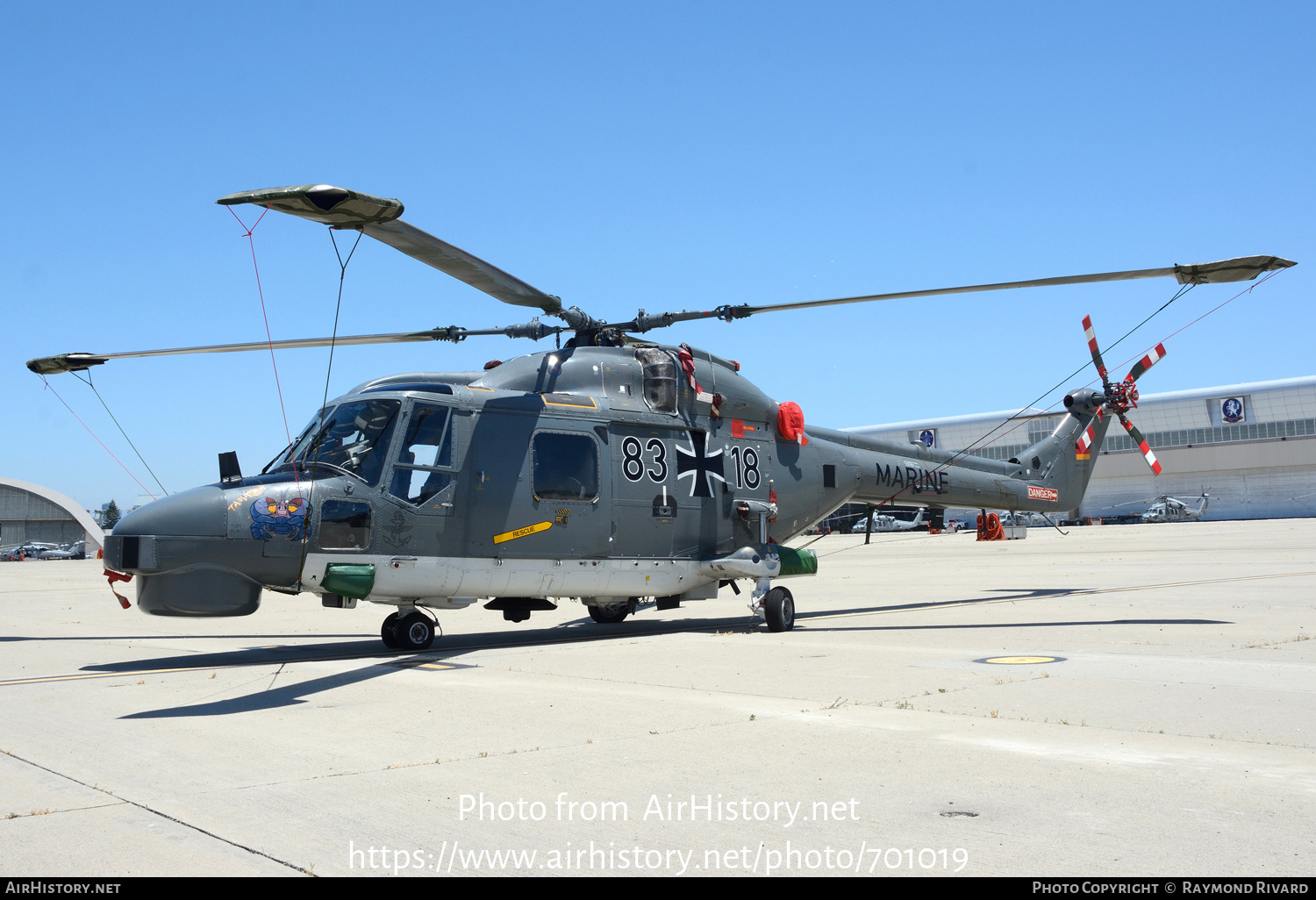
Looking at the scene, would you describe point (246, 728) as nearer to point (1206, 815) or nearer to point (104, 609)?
point (1206, 815)

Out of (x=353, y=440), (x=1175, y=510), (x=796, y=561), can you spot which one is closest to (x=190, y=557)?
(x=353, y=440)

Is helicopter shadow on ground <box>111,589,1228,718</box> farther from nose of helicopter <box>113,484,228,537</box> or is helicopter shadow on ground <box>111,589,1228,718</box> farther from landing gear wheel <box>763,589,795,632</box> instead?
nose of helicopter <box>113,484,228,537</box>

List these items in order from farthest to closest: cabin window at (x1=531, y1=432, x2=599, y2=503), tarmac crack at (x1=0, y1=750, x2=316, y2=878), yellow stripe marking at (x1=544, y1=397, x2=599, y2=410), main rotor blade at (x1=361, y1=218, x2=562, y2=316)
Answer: yellow stripe marking at (x1=544, y1=397, x2=599, y2=410)
cabin window at (x1=531, y1=432, x2=599, y2=503)
main rotor blade at (x1=361, y1=218, x2=562, y2=316)
tarmac crack at (x1=0, y1=750, x2=316, y2=878)

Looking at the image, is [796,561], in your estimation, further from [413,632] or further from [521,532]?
[413,632]

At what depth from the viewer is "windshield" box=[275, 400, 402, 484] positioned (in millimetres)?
11461

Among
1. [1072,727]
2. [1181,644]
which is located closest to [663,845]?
[1072,727]

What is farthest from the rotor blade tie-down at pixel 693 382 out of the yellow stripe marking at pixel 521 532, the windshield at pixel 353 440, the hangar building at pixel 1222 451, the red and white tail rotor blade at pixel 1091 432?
the hangar building at pixel 1222 451

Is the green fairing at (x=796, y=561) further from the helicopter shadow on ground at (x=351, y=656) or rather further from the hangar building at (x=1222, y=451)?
the hangar building at (x=1222, y=451)

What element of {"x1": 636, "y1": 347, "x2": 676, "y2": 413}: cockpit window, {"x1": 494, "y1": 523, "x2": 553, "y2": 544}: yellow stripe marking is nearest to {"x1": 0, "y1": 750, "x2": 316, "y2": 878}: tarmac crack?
{"x1": 494, "y1": 523, "x2": 553, "y2": 544}: yellow stripe marking

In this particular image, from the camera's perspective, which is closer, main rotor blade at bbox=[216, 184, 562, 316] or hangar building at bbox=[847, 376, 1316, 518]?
main rotor blade at bbox=[216, 184, 562, 316]

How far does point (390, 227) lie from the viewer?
30.4 feet

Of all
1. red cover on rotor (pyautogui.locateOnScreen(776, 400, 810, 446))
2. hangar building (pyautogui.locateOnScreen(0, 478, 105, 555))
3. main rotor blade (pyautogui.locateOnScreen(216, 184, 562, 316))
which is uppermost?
main rotor blade (pyautogui.locateOnScreen(216, 184, 562, 316))

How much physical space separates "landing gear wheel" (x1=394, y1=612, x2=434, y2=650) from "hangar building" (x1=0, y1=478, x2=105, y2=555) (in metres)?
93.0

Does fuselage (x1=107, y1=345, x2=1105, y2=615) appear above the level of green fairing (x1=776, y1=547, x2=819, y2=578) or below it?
above
